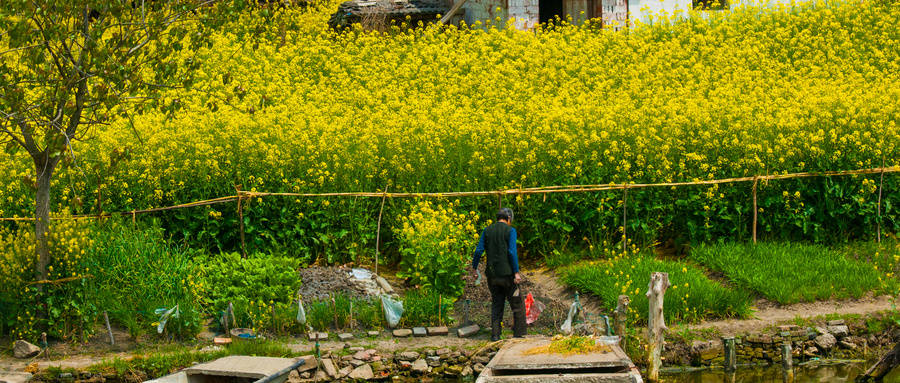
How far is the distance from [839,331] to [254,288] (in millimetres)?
7481

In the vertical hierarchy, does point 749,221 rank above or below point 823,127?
below

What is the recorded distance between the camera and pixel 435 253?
14062mm

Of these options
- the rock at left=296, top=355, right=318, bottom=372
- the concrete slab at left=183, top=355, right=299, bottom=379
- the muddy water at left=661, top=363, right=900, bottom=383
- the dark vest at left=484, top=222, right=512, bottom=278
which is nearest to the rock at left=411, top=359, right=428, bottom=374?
the rock at left=296, top=355, right=318, bottom=372

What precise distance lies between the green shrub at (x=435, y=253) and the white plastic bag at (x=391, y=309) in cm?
72

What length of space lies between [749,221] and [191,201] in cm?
880

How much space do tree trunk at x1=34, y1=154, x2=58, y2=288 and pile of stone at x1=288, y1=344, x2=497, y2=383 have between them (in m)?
3.77

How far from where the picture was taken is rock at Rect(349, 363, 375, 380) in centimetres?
1197

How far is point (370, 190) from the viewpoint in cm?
1639

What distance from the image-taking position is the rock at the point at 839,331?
41.9ft

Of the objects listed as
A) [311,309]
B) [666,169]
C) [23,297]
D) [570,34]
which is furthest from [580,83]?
[23,297]

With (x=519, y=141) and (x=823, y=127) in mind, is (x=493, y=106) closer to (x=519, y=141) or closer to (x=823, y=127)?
(x=519, y=141)

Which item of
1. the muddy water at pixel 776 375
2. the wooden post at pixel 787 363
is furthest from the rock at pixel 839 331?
the wooden post at pixel 787 363

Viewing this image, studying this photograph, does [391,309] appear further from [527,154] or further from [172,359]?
[527,154]

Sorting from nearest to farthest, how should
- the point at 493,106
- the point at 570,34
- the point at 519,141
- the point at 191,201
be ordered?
the point at 191,201, the point at 519,141, the point at 493,106, the point at 570,34
